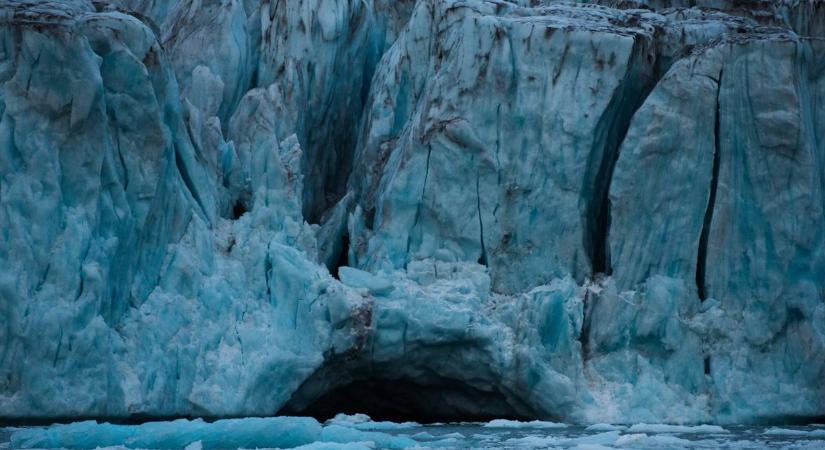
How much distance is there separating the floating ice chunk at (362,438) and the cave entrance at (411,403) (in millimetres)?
3682

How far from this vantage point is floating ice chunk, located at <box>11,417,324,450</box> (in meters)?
12.5

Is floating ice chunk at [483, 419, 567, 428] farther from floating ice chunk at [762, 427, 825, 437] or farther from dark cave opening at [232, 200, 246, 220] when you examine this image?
dark cave opening at [232, 200, 246, 220]

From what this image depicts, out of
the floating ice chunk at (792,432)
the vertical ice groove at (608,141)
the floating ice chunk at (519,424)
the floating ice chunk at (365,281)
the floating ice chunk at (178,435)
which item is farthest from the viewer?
the vertical ice groove at (608,141)

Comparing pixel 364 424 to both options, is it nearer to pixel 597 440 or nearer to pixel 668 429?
pixel 597 440

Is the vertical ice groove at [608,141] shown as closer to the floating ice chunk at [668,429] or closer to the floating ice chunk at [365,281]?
the floating ice chunk at [668,429]

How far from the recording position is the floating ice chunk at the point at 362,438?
13359 mm

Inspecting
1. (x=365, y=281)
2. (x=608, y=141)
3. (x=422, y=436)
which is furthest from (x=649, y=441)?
(x=608, y=141)

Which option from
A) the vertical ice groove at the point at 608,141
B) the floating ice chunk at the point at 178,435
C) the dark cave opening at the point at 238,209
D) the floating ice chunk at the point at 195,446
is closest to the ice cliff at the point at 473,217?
the vertical ice groove at the point at 608,141

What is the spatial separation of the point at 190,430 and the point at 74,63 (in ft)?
16.3

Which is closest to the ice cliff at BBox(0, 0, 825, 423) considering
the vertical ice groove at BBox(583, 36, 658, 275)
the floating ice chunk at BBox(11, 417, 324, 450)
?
the vertical ice groove at BBox(583, 36, 658, 275)

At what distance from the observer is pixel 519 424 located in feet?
55.0

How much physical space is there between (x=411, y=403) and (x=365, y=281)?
9.04 ft

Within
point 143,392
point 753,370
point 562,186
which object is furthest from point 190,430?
point 753,370

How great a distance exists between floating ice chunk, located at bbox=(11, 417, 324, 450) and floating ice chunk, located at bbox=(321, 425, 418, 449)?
0.56 ft
